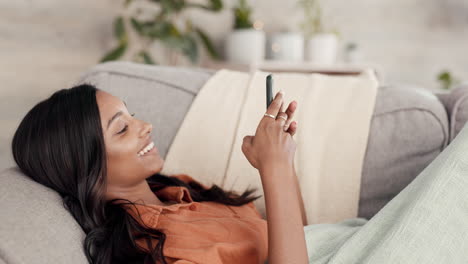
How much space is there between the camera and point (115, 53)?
241 centimetres

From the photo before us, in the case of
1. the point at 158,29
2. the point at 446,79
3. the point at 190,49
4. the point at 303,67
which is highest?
the point at 158,29

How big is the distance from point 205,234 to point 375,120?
23.7 inches

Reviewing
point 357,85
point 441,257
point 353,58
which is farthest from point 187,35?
point 441,257

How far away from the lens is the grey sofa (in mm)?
1229

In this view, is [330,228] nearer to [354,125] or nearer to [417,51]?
[354,125]

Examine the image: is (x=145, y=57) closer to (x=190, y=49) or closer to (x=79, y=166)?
(x=190, y=49)

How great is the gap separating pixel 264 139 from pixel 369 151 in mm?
472

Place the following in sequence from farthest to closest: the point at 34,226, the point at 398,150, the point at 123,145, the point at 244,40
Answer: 1. the point at 244,40
2. the point at 398,150
3. the point at 123,145
4. the point at 34,226

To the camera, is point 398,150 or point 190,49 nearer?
point 398,150

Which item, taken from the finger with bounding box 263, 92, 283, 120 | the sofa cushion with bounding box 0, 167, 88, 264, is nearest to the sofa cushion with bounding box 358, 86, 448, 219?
the finger with bounding box 263, 92, 283, 120

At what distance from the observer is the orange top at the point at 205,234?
0.90 metres

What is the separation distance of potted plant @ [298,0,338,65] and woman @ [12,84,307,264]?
171 cm

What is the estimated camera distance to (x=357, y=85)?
4.40 ft

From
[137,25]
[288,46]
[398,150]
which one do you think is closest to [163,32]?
[137,25]
